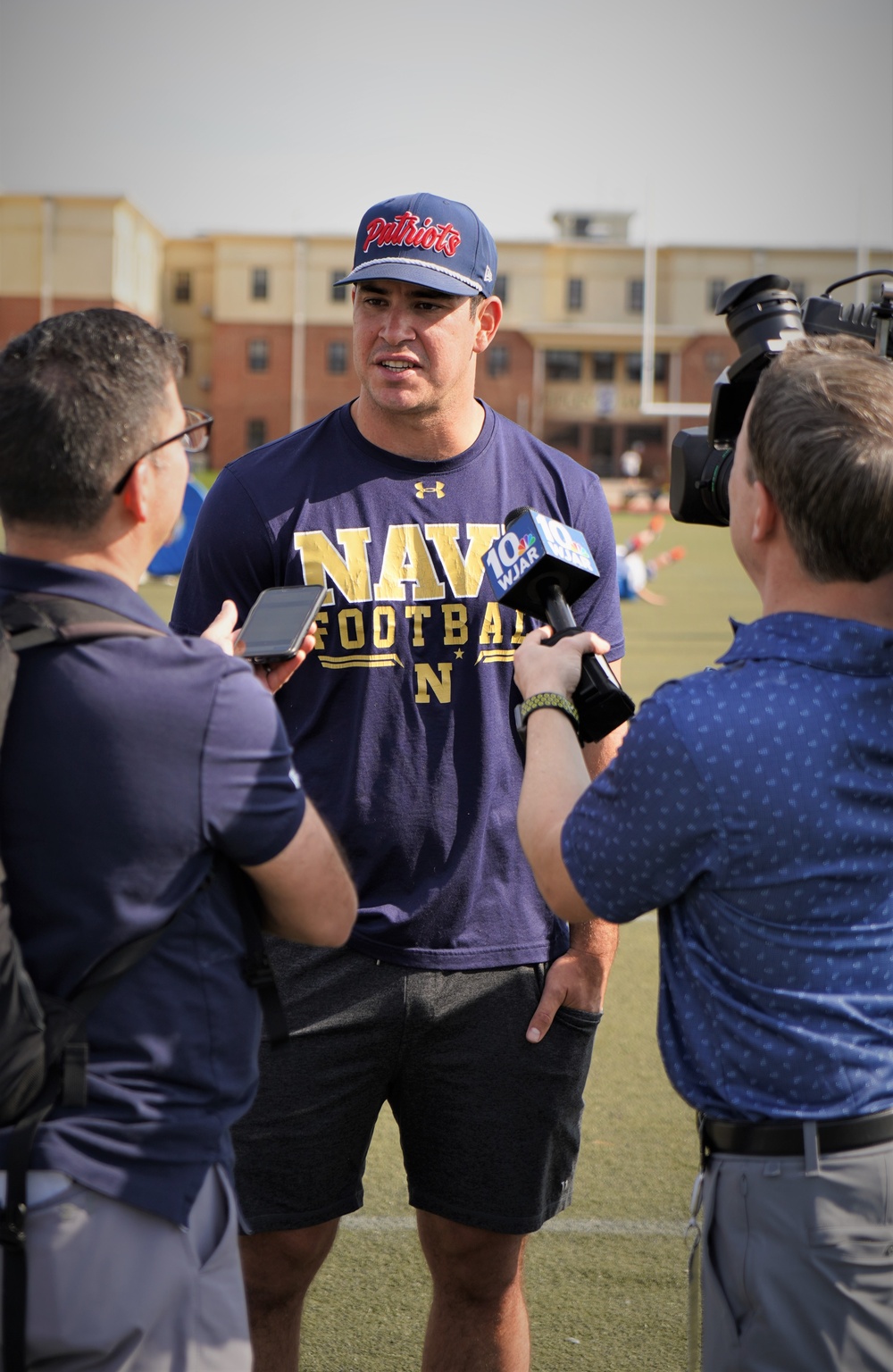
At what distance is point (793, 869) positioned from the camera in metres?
1.76

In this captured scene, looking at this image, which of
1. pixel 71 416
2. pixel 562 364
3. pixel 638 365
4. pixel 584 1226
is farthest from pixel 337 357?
pixel 71 416

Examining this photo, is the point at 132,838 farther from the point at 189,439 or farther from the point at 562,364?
the point at 562,364

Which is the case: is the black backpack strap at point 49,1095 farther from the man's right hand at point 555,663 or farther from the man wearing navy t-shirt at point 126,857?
the man's right hand at point 555,663

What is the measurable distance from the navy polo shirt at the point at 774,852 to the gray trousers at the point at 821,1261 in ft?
0.27

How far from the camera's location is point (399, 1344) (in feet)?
11.0

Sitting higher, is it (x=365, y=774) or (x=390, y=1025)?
(x=365, y=774)

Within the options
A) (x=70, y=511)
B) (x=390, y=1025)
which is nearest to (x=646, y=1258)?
(x=390, y=1025)

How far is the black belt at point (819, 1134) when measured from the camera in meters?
1.80

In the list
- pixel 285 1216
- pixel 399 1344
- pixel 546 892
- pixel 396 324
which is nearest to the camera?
A: pixel 546 892

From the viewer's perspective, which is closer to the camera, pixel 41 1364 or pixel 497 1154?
pixel 41 1364

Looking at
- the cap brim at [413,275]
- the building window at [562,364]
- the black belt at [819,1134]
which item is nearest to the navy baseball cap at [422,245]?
the cap brim at [413,275]

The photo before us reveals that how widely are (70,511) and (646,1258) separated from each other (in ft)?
9.07

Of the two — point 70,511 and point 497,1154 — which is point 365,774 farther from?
point 70,511

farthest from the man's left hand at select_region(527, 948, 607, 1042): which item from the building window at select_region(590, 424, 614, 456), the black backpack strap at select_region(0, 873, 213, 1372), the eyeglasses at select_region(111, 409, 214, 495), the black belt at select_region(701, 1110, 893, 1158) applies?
the building window at select_region(590, 424, 614, 456)
